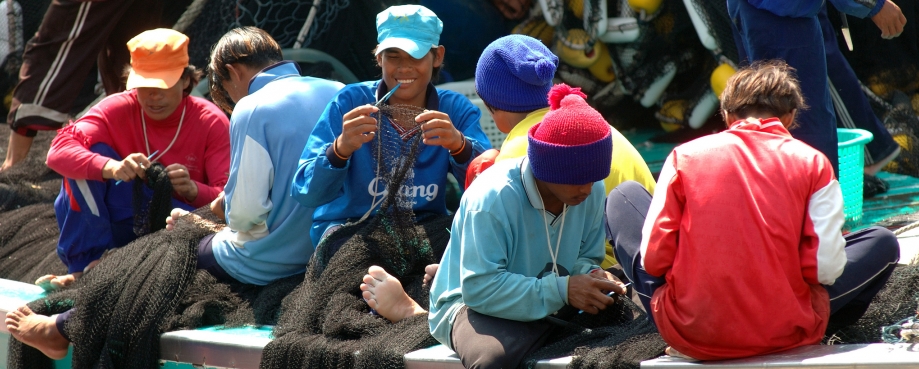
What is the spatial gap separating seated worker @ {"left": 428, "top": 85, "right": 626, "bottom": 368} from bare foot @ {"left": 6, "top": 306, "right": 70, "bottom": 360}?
1.90 m

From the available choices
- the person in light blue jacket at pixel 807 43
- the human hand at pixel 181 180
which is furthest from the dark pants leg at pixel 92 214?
the person in light blue jacket at pixel 807 43

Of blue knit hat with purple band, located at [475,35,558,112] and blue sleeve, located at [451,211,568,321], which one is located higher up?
blue knit hat with purple band, located at [475,35,558,112]

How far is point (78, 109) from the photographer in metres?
7.25

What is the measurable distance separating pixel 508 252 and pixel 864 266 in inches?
40.0

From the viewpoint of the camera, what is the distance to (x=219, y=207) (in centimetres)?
429

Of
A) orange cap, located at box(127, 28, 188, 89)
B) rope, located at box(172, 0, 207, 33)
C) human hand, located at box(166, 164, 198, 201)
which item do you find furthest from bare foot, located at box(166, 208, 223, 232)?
rope, located at box(172, 0, 207, 33)

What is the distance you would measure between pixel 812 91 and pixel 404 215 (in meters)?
1.89

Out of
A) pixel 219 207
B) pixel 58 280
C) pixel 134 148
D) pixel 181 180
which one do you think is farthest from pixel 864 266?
pixel 58 280

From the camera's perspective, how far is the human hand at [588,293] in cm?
289

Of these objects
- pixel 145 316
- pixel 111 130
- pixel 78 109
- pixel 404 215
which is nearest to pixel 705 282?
pixel 404 215

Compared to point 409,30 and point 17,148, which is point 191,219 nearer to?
point 409,30

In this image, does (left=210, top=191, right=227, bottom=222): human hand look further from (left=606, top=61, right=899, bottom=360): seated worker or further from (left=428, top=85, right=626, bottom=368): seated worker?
(left=606, top=61, right=899, bottom=360): seated worker

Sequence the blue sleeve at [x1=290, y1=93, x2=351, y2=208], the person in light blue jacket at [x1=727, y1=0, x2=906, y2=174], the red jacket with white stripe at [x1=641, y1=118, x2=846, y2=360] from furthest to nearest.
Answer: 1. the person in light blue jacket at [x1=727, y1=0, x2=906, y2=174]
2. the blue sleeve at [x1=290, y1=93, x2=351, y2=208]
3. the red jacket with white stripe at [x1=641, y1=118, x2=846, y2=360]

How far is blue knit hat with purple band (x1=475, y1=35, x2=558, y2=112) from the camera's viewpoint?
3359 mm
